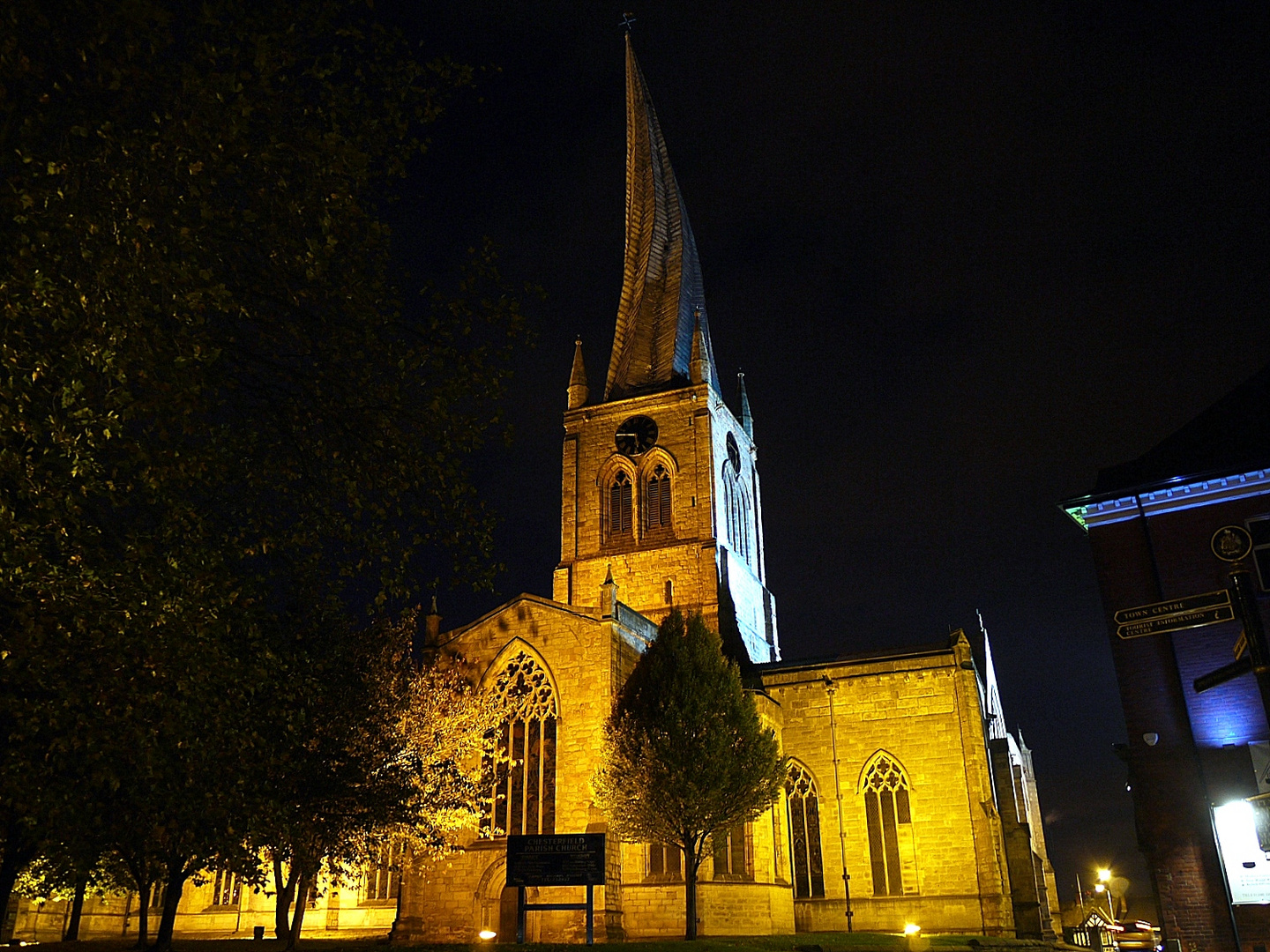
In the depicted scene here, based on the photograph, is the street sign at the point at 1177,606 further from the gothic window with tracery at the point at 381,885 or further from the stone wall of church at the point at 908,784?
the gothic window with tracery at the point at 381,885

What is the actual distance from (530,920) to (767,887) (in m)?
7.41

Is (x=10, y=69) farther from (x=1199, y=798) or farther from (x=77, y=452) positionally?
(x=1199, y=798)

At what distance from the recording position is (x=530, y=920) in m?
30.7

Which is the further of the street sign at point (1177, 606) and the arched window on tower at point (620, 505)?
the arched window on tower at point (620, 505)

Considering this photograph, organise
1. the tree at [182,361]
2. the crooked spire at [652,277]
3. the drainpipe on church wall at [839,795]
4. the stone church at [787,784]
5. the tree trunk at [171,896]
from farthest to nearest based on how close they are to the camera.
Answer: the crooked spire at [652,277] < the drainpipe on church wall at [839,795] < the stone church at [787,784] < the tree trunk at [171,896] < the tree at [182,361]

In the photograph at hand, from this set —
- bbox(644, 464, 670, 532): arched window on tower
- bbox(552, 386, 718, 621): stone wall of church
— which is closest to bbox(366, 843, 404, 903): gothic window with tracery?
bbox(552, 386, 718, 621): stone wall of church

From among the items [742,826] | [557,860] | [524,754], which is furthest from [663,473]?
[557,860]

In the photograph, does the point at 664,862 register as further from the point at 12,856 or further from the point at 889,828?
the point at 12,856

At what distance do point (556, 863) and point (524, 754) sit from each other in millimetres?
8264

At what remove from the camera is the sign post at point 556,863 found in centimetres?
2402

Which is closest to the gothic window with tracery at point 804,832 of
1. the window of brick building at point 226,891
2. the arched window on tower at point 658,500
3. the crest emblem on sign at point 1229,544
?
the arched window on tower at point 658,500

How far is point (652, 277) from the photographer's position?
183ft

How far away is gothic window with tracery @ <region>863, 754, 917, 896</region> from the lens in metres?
33.8

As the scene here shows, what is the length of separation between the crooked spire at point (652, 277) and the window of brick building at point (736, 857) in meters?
23.1
